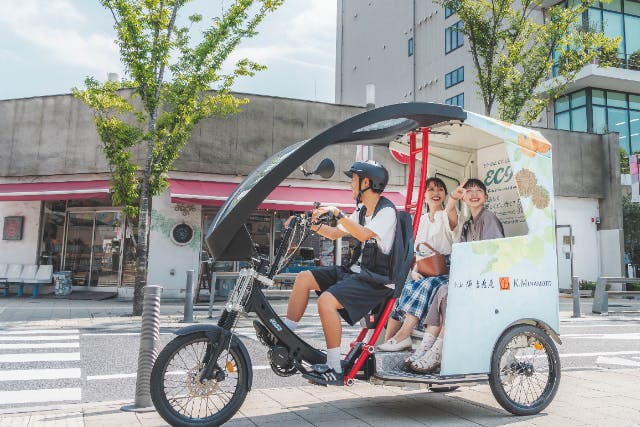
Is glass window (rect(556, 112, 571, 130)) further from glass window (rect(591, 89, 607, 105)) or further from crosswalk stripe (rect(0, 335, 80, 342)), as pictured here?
crosswalk stripe (rect(0, 335, 80, 342))

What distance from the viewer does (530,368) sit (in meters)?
4.54

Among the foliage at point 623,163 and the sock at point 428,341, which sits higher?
the foliage at point 623,163

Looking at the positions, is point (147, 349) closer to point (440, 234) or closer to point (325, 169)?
point (325, 169)

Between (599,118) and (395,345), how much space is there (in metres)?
26.8

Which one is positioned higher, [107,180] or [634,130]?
[634,130]

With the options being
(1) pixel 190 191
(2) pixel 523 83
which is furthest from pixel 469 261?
(2) pixel 523 83

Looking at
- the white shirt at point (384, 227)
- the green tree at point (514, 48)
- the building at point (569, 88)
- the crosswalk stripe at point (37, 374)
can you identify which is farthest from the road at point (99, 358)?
the building at point (569, 88)

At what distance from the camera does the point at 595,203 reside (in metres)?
23.0

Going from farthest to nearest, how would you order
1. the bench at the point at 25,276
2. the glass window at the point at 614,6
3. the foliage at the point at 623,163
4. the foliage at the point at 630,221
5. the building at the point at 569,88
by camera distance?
the glass window at the point at 614,6
the foliage at the point at 623,163
the foliage at the point at 630,221
the building at the point at 569,88
the bench at the point at 25,276

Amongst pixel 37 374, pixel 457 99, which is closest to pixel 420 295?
pixel 37 374

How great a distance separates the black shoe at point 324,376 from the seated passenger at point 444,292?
687mm

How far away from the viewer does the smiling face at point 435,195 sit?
16.8ft

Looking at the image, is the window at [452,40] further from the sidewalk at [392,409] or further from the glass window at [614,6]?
the sidewalk at [392,409]

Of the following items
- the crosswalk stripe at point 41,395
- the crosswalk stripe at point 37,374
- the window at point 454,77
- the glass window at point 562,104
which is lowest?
the crosswalk stripe at point 41,395
